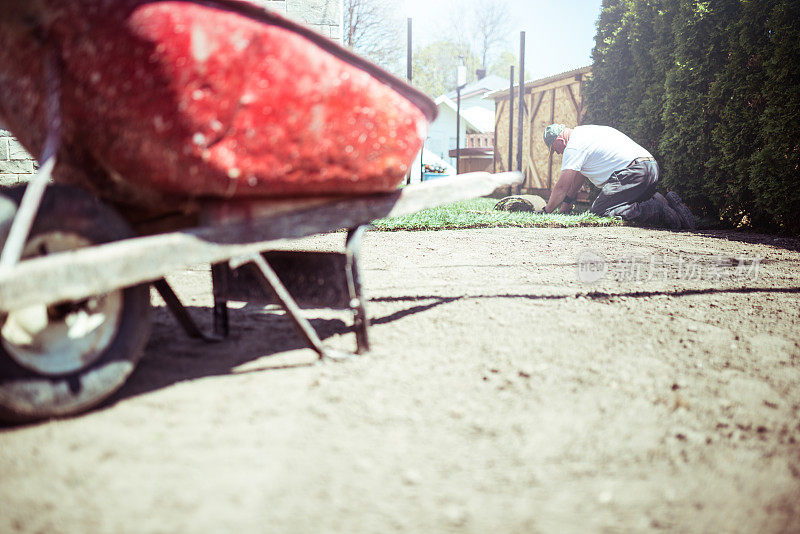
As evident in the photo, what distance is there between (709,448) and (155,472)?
144cm

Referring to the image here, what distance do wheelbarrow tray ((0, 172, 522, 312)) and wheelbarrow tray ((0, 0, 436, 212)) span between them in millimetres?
81

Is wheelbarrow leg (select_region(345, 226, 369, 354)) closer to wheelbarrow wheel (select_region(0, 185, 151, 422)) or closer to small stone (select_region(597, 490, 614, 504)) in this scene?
wheelbarrow wheel (select_region(0, 185, 151, 422))

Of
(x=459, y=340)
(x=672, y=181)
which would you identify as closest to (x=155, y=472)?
(x=459, y=340)

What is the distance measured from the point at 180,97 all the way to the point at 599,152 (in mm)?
6355

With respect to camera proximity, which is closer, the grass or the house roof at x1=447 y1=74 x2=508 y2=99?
the grass

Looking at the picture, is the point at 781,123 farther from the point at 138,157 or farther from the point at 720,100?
the point at 138,157

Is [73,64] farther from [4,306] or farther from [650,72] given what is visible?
[650,72]

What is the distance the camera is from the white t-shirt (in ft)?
21.9

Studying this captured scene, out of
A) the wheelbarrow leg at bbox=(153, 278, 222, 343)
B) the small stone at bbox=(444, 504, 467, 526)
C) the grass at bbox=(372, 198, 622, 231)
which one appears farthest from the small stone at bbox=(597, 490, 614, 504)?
the grass at bbox=(372, 198, 622, 231)

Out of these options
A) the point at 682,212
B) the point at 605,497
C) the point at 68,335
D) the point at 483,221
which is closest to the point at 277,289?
the point at 68,335

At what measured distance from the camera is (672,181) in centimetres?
720

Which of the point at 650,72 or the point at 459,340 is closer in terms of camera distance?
the point at 459,340

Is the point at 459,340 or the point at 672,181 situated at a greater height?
the point at 672,181

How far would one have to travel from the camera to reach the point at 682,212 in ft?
21.0
